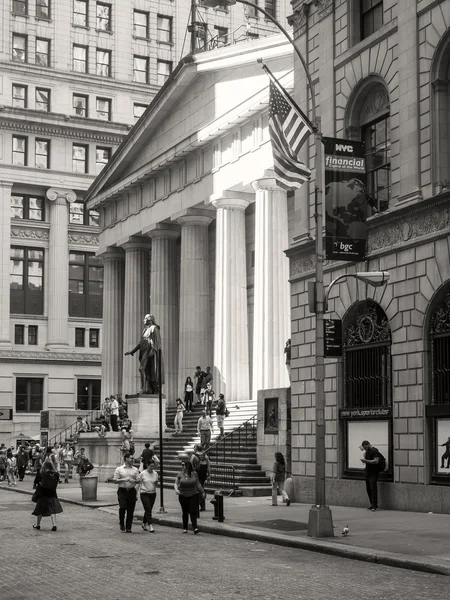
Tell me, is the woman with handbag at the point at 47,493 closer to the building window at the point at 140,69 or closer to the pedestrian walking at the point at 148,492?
the pedestrian walking at the point at 148,492

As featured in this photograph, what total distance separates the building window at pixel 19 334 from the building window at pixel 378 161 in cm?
5071

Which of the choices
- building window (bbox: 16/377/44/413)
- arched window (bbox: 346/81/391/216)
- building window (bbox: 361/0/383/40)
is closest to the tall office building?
building window (bbox: 16/377/44/413)

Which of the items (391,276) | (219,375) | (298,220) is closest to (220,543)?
(391,276)

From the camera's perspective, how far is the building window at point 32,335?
7581 centimetres

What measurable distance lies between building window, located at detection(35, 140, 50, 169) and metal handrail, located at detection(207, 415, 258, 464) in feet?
140

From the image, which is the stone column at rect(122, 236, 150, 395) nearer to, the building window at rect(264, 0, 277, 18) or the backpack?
the backpack

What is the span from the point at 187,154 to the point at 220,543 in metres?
32.7

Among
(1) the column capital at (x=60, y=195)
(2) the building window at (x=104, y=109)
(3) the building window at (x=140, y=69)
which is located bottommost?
(1) the column capital at (x=60, y=195)

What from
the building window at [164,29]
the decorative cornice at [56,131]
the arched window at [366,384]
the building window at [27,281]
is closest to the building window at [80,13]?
the building window at [164,29]

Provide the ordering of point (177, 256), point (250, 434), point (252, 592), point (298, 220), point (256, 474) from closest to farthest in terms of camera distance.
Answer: point (252, 592), point (298, 220), point (256, 474), point (250, 434), point (177, 256)

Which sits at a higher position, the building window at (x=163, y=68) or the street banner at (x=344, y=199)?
the building window at (x=163, y=68)

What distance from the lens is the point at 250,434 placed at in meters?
37.8

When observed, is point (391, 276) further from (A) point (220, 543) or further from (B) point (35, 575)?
(B) point (35, 575)

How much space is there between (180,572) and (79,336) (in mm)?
63091
